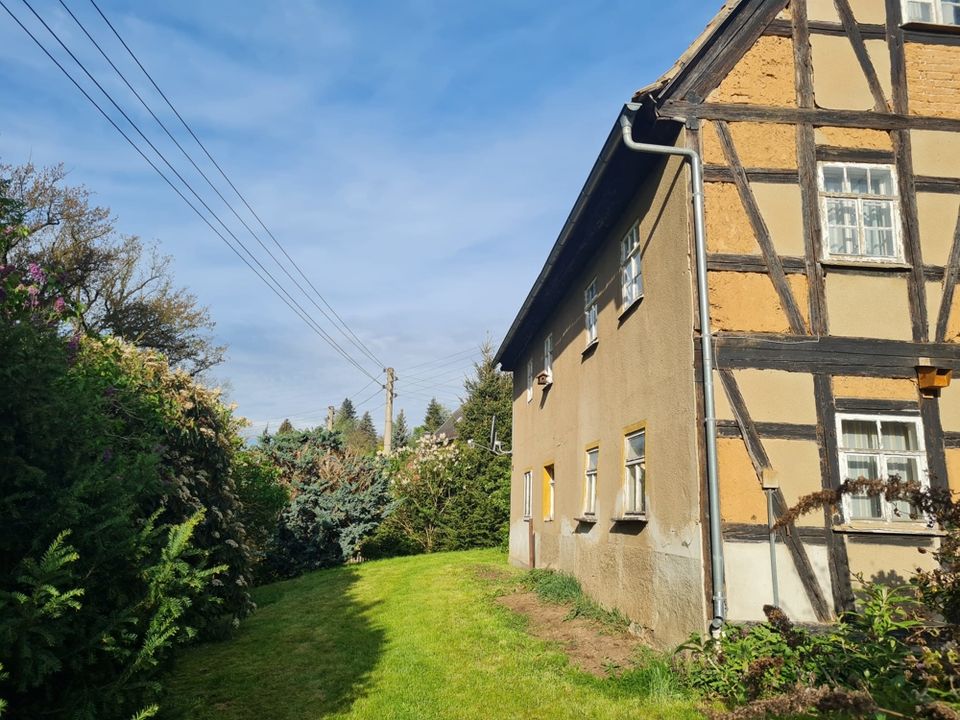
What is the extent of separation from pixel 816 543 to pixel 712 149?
4.40 metres

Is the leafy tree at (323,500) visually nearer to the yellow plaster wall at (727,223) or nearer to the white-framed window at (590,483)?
the white-framed window at (590,483)

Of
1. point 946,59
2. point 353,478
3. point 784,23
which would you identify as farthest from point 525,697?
point 353,478

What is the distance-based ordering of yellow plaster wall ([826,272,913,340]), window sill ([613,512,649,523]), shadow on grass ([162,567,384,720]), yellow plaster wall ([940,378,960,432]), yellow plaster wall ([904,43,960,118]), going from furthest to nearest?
window sill ([613,512,649,523]), yellow plaster wall ([904,43,960,118]), yellow plaster wall ([826,272,913,340]), yellow plaster wall ([940,378,960,432]), shadow on grass ([162,567,384,720])

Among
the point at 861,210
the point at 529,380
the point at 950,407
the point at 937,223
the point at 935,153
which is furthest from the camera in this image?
the point at 529,380

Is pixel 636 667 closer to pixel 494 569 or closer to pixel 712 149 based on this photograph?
pixel 712 149

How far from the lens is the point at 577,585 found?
11.5 metres

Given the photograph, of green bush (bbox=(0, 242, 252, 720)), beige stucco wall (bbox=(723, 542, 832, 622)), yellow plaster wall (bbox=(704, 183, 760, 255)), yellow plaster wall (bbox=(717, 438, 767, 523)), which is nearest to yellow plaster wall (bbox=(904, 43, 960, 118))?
yellow plaster wall (bbox=(704, 183, 760, 255))

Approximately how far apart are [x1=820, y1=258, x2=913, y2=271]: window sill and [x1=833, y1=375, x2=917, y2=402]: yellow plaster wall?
126 cm

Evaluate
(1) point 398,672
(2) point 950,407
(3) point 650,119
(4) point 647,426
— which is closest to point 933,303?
(2) point 950,407

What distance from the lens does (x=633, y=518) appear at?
887cm

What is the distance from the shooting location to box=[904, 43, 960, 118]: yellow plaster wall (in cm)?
832

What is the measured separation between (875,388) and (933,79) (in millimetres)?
4008

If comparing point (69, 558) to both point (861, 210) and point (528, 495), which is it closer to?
point (861, 210)

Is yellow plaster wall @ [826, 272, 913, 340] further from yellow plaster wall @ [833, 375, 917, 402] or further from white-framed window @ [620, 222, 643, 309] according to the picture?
white-framed window @ [620, 222, 643, 309]
